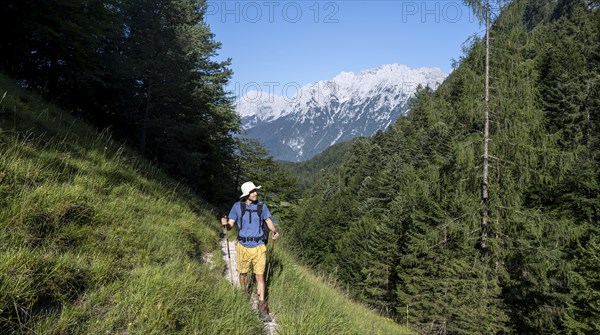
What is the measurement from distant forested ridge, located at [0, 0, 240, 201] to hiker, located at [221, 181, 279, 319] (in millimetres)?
7917

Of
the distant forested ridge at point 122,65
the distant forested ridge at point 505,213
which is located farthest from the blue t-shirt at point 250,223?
the distant forested ridge at point 122,65

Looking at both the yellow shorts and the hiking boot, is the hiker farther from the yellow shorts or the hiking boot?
the hiking boot

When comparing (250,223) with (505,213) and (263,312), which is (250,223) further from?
(505,213)

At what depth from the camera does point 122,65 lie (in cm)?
1442

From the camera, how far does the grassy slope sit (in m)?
2.92

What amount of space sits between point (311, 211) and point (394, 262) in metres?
39.2

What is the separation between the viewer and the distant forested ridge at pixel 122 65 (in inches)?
456

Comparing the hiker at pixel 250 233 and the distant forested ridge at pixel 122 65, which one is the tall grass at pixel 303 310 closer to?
the hiker at pixel 250 233

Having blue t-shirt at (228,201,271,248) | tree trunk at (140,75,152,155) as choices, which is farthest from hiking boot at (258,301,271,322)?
tree trunk at (140,75,152,155)

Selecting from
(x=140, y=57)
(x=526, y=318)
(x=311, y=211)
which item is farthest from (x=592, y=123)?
(x=311, y=211)

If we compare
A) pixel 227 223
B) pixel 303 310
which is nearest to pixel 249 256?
pixel 227 223

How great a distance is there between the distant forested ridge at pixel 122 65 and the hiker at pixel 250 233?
792cm

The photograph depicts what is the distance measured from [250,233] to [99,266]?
7.50ft

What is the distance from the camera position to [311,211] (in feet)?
225
